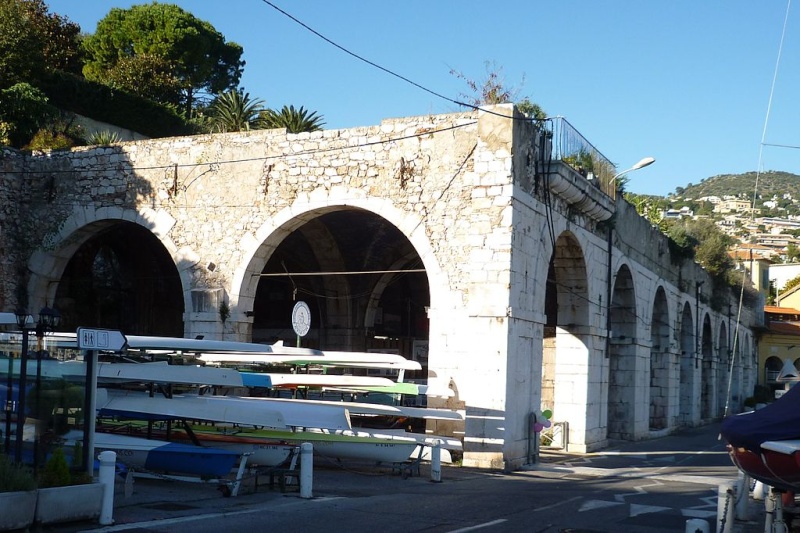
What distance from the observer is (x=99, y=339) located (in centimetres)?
988

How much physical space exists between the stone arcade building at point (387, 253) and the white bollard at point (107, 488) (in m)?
8.37

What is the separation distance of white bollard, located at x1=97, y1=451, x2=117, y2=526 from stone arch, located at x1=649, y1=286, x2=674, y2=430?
23.7 m

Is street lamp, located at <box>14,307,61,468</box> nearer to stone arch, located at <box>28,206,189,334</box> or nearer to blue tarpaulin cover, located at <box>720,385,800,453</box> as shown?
blue tarpaulin cover, located at <box>720,385,800,453</box>

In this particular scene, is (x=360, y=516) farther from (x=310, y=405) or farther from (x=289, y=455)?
(x=310, y=405)

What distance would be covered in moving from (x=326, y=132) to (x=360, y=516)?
33.1ft

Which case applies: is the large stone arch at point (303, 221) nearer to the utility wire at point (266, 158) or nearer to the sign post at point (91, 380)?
the utility wire at point (266, 158)

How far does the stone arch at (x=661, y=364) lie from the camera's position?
3048 cm

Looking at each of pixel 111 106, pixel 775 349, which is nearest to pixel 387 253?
pixel 111 106

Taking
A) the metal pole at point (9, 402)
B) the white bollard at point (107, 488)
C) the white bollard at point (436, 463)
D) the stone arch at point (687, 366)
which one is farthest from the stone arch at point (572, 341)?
the stone arch at point (687, 366)

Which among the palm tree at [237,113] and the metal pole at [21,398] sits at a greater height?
the palm tree at [237,113]

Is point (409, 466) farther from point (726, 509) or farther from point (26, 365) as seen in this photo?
point (26, 365)

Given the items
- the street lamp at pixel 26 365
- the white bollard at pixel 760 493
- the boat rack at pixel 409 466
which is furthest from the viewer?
the boat rack at pixel 409 466

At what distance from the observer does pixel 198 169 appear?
65.7ft

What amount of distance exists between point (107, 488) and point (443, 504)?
14.3 ft
